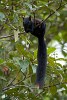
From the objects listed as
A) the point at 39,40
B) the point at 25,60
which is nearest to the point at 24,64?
the point at 25,60

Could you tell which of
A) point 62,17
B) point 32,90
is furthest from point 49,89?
point 62,17

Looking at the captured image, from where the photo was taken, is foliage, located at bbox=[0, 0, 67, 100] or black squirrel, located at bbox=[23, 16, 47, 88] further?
foliage, located at bbox=[0, 0, 67, 100]

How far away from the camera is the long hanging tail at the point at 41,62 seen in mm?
1903

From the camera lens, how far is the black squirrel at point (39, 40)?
6.12 feet

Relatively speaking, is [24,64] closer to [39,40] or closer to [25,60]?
[25,60]

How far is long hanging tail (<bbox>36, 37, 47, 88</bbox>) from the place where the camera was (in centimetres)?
190

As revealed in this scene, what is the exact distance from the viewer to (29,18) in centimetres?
191

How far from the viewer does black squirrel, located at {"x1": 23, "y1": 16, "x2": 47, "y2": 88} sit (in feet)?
6.12

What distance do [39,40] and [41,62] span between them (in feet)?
0.36

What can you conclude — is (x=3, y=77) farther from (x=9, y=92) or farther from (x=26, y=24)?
(x=26, y=24)

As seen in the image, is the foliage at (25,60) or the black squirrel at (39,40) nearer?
the black squirrel at (39,40)

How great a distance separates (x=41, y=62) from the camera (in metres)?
1.94

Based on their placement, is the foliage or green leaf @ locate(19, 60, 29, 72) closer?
green leaf @ locate(19, 60, 29, 72)

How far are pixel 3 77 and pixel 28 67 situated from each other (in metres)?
0.16
